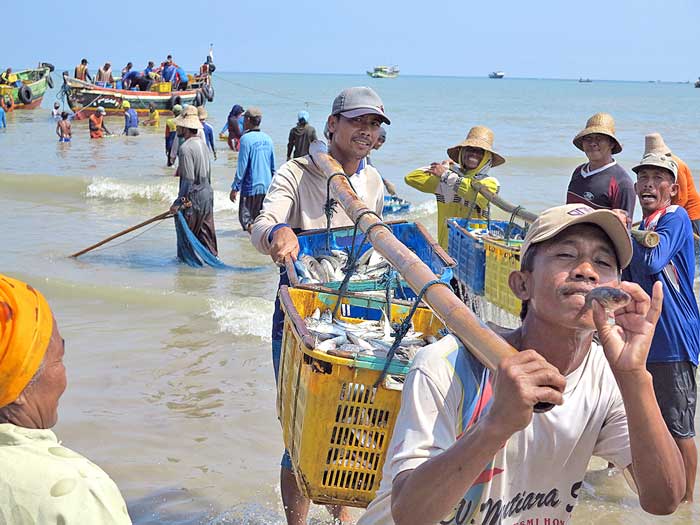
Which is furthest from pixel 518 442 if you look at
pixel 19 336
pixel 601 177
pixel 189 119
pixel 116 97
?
pixel 116 97

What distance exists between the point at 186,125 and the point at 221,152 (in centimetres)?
1758

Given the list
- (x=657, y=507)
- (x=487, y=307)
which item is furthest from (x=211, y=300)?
(x=657, y=507)

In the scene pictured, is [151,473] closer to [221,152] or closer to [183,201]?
[183,201]

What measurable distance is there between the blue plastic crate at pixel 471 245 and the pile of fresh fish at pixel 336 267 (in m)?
1.60

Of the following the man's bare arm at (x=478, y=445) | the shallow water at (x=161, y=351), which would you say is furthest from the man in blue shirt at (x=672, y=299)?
the man's bare arm at (x=478, y=445)

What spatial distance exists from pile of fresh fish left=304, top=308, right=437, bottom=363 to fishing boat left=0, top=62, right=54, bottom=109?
43.4 m

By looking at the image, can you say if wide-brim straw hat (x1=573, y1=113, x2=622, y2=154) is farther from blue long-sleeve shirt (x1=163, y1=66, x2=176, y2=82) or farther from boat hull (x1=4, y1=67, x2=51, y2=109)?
boat hull (x1=4, y1=67, x2=51, y2=109)

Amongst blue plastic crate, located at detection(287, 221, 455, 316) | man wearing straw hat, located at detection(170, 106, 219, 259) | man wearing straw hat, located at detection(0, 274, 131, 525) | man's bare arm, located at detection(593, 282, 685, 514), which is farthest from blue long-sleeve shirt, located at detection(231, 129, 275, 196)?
man wearing straw hat, located at detection(0, 274, 131, 525)

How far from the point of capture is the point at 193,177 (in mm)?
10836

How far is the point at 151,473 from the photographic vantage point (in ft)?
17.4

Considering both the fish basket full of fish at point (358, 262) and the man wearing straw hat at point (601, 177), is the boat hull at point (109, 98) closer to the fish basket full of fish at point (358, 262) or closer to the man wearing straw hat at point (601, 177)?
the man wearing straw hat at point (601, 177)

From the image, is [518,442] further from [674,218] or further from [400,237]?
[674,218]

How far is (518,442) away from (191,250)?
31.1 ft

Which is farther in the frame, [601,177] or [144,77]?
[144,77]
